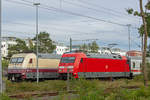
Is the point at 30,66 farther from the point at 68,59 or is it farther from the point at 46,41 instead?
the point at 46,41

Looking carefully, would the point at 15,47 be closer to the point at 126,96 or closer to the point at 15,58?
the point at 15,58

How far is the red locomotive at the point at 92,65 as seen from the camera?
2798 centimetres

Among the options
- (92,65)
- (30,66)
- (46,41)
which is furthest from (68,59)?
(46,41)

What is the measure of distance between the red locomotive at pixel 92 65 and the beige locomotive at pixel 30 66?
7.28 ft

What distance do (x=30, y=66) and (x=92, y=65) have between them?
6.28 metres

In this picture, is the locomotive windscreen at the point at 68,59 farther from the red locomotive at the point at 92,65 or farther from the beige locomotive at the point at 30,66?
the beige locomotive at the point at 30,66

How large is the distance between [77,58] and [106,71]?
4.61m

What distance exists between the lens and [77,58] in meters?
28.1

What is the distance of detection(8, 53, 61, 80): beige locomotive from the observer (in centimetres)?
2911

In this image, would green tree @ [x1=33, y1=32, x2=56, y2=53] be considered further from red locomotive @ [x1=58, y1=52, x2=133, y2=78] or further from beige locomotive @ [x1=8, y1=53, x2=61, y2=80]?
beige locomotive @ [x1=8, y1=53, x2=61, y2=80]

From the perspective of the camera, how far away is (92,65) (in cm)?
2947

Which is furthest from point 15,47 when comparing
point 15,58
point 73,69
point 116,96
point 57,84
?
point 116,96

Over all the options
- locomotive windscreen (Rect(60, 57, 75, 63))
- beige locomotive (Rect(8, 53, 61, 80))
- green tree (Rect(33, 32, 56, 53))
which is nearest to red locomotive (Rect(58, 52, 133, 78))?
locomotive windscreen (Rect(60, 57, 75, 63))

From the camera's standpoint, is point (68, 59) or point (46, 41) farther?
point (46, 41)
